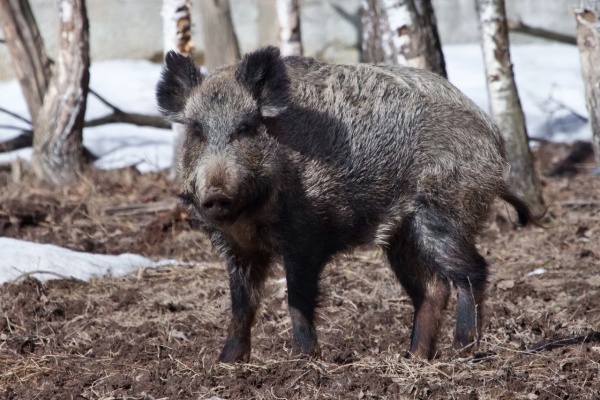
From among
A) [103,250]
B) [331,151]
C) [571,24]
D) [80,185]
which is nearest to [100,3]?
[80,185]

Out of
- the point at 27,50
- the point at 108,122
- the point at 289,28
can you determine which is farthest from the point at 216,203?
the point at 108,122

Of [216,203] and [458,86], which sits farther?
[458,86]

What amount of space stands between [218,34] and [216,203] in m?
8.14

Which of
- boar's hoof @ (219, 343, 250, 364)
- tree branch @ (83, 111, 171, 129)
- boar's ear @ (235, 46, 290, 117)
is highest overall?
boar's ear @ (235, 46, 290, 117)

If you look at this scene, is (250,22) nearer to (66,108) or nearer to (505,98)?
(66,108)

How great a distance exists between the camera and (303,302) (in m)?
4.37

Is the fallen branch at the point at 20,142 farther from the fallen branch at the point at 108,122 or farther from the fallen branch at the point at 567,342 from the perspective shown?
the fallen branch at the point at 567,342

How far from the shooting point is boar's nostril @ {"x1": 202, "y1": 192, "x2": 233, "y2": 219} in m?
3.84

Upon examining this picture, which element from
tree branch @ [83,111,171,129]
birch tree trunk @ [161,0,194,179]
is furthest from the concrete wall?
birch tree trunk @ [161,0,194,179]

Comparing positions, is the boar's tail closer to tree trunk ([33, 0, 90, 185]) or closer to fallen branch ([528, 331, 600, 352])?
fallen branch ([528, 331, 600, 352])

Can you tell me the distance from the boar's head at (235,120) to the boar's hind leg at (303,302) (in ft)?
1.21

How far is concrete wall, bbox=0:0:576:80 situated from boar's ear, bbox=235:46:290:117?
34.7ft

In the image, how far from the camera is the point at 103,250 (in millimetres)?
7090

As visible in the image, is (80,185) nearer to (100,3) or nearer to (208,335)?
(208,335)
